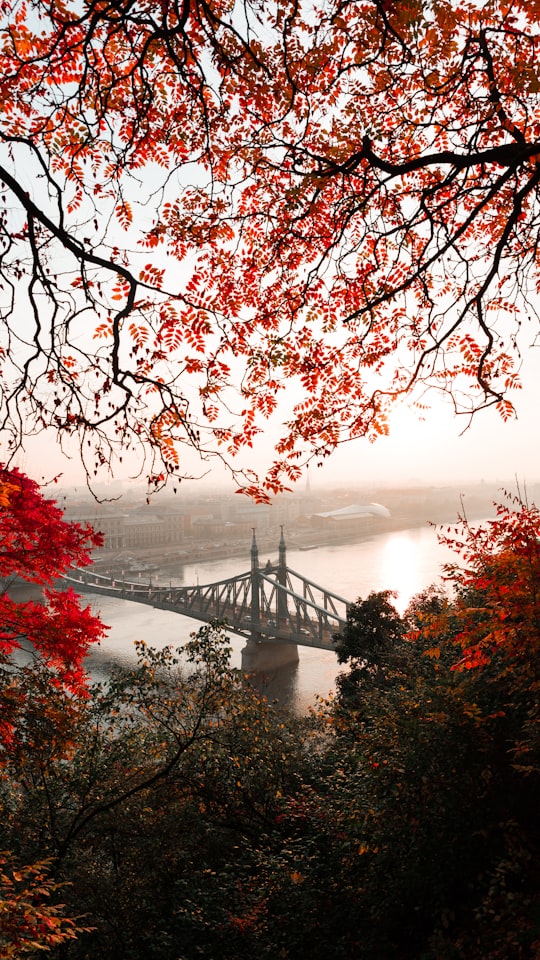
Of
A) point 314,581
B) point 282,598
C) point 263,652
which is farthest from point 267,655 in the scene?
point 314,581

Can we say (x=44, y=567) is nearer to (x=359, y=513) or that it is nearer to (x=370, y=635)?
(x=370, y=635)

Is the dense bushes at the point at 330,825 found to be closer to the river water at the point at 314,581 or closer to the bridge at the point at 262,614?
the river water at the point at 314,581

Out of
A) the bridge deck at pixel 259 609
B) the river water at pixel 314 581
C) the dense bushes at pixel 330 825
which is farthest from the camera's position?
the bridge deck at pixel 259 609

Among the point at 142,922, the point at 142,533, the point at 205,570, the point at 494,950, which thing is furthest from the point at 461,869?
the point at 142,533

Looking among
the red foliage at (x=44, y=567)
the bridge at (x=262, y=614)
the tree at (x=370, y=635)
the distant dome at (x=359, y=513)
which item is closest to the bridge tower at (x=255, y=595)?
the bridge at (x=262, y=614)

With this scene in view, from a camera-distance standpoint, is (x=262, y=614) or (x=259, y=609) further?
(x=259, y=609)

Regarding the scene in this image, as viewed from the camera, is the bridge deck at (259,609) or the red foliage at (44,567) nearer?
the red foliage at (44,567)

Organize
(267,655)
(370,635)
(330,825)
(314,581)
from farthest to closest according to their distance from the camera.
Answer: (314,581) → (267,655) → (370,635) → (330,825)
